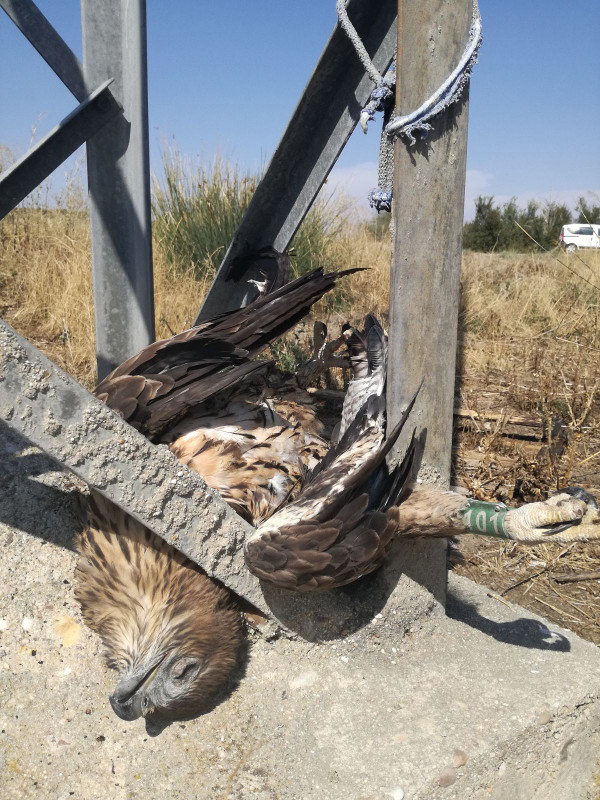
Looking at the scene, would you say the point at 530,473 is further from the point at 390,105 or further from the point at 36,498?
the point at 36,498

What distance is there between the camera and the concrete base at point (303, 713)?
75.7 inches

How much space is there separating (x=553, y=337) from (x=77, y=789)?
5.05 m

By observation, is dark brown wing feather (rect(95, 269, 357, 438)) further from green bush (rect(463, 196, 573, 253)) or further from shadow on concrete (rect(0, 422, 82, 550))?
green bush (rect(463, 196, 573, 253))

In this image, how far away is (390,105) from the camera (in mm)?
2193

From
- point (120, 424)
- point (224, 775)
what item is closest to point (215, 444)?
point (120, 424)

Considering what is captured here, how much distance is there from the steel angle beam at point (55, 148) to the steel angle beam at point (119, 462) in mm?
1021

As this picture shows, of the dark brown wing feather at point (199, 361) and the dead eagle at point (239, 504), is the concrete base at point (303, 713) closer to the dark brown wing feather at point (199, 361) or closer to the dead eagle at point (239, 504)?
the dead eagle at point (239, 504)

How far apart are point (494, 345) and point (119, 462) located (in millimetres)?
4444

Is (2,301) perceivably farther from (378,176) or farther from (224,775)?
(224,775)

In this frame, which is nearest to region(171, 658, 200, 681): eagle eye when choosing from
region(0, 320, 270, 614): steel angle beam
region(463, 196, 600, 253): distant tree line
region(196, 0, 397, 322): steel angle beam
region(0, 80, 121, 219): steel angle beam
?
region(0, 320, 270, 614): steel angle beam

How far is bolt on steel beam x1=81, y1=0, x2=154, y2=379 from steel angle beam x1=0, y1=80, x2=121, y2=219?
0.33 ft

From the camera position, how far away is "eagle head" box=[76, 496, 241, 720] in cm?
205

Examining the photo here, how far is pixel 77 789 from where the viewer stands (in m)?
1.90

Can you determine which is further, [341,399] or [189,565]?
[341,399]
